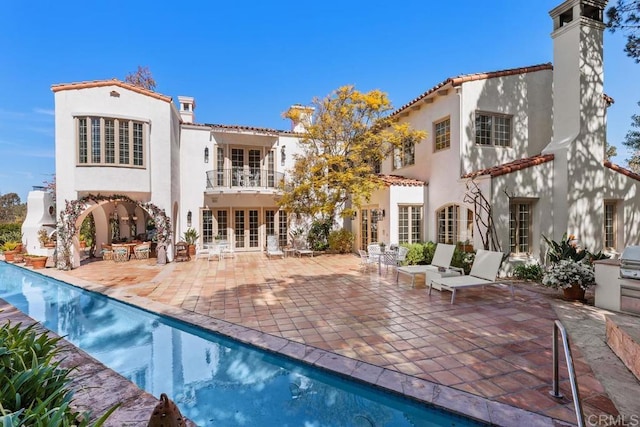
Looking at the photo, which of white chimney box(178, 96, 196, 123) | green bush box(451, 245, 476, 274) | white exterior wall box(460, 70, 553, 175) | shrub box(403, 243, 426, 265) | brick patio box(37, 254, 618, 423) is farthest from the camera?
white chimney box(178, 96, 196, 123)

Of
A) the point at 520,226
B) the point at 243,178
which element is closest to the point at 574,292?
the point at 520,226

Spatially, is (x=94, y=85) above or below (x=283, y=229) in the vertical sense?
above

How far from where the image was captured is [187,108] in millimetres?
18734

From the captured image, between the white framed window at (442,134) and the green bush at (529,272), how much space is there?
18.7ft

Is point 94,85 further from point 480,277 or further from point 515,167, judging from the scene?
point 515,167

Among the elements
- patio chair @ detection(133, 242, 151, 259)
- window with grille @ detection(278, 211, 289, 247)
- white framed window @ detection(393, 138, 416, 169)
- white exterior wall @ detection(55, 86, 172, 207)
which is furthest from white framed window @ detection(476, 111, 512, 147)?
patio chair @ detection(133, 242, 151, 259)

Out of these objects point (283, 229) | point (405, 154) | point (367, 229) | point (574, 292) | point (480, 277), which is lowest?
point (574, 292)

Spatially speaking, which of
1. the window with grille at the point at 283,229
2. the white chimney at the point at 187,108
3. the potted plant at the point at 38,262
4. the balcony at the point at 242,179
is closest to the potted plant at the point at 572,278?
the balcony at the point at 242,179

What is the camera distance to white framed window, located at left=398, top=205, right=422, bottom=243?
563 inches

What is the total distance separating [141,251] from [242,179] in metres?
6.70

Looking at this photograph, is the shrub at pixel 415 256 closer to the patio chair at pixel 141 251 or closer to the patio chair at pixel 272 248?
the patio chair at pixel 272 248

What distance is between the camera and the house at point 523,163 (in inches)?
429

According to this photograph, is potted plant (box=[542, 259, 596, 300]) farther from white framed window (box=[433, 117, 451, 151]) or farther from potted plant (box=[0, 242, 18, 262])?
potted plant (box=[0, 242, 18, 262])

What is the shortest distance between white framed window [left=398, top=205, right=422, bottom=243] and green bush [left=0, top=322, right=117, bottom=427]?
42.6ft
